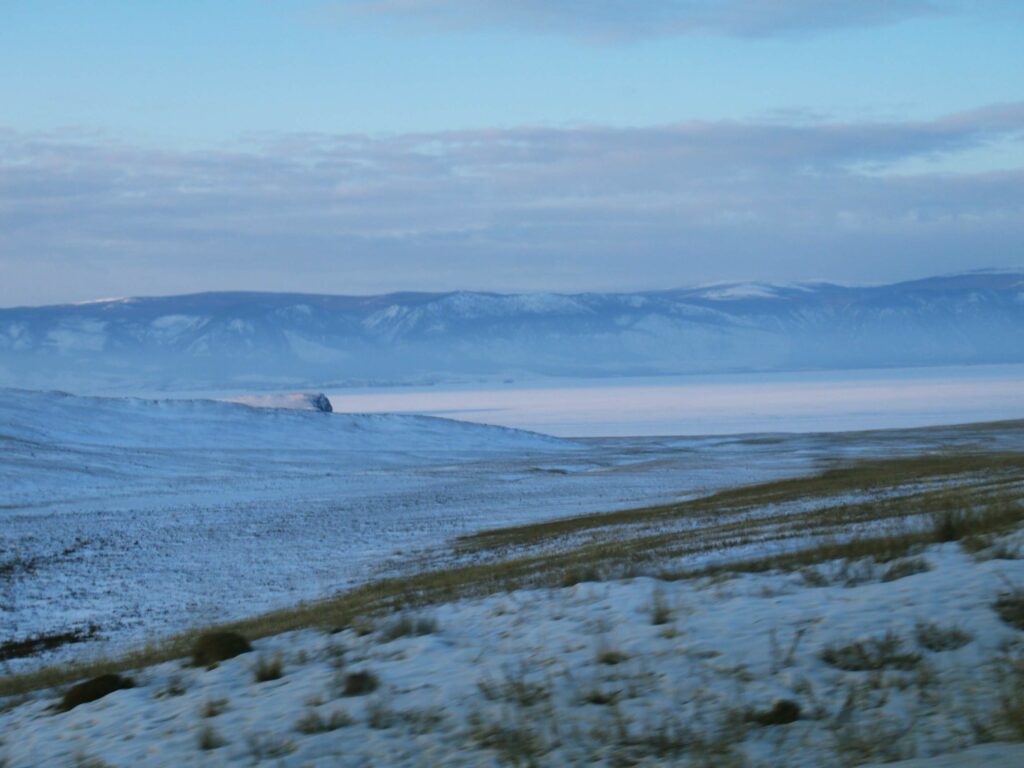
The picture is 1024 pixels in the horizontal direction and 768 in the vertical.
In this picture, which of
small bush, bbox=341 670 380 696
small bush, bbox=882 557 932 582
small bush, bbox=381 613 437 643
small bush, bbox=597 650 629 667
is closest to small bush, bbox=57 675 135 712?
small bush, bbox=381 613 437 643

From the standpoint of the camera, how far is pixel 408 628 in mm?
8695

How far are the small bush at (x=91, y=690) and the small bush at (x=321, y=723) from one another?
7.53 ft

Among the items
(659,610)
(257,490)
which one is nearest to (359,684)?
(659,610)

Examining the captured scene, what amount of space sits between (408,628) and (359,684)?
1620 mm

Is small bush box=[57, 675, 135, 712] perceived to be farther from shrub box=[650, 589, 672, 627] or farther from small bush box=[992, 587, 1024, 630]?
small bush box=[992, 587, 1024, 630]

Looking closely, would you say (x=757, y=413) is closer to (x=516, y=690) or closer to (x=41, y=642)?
(x=41, y=642)

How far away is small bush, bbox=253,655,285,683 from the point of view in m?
7.80

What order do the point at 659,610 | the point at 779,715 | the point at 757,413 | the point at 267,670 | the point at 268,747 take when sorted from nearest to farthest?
1. the point at 779,715
2. the point at 268,747
3. the point at 267,670
4. the point at 659,610
5. the point at 757,413

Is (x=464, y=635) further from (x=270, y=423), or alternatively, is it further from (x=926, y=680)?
(x=270, y=423)

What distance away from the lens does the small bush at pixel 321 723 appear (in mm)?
6398

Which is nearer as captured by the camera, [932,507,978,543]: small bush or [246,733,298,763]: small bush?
[246,733,298,763]: small bush

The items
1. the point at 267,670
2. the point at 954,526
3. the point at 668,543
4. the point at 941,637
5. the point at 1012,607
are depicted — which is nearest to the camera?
the point at 941,637

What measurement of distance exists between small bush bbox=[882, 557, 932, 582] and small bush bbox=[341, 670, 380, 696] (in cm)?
370

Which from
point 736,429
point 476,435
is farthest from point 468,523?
point 736,429
